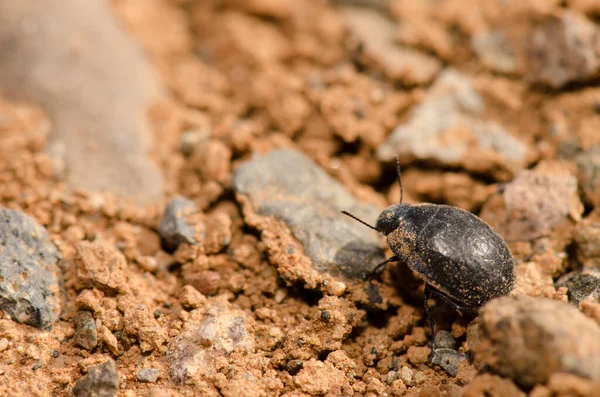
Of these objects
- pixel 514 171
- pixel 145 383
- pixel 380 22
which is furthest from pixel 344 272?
pixel 380 22

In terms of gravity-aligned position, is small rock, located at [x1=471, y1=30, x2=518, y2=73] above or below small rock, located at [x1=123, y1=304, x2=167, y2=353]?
above

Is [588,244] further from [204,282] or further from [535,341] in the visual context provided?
[204,282]

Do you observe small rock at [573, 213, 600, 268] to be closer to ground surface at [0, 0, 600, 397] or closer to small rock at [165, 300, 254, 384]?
ground surface at [0, 0, 600, 397]

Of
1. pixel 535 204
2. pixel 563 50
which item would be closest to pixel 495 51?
pixel 563 50

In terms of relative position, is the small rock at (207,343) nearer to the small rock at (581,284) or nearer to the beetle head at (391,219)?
the beetle head at (391,219)

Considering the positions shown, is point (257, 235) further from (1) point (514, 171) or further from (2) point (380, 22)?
(2) point (380, 22)

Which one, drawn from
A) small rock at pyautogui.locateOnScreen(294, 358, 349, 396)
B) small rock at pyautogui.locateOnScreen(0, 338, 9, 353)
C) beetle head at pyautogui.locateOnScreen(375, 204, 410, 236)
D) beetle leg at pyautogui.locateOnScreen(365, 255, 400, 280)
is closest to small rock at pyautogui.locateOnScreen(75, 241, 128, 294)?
small rock at pyautogui.locateOnScreen(0, 338, 9, 353)
